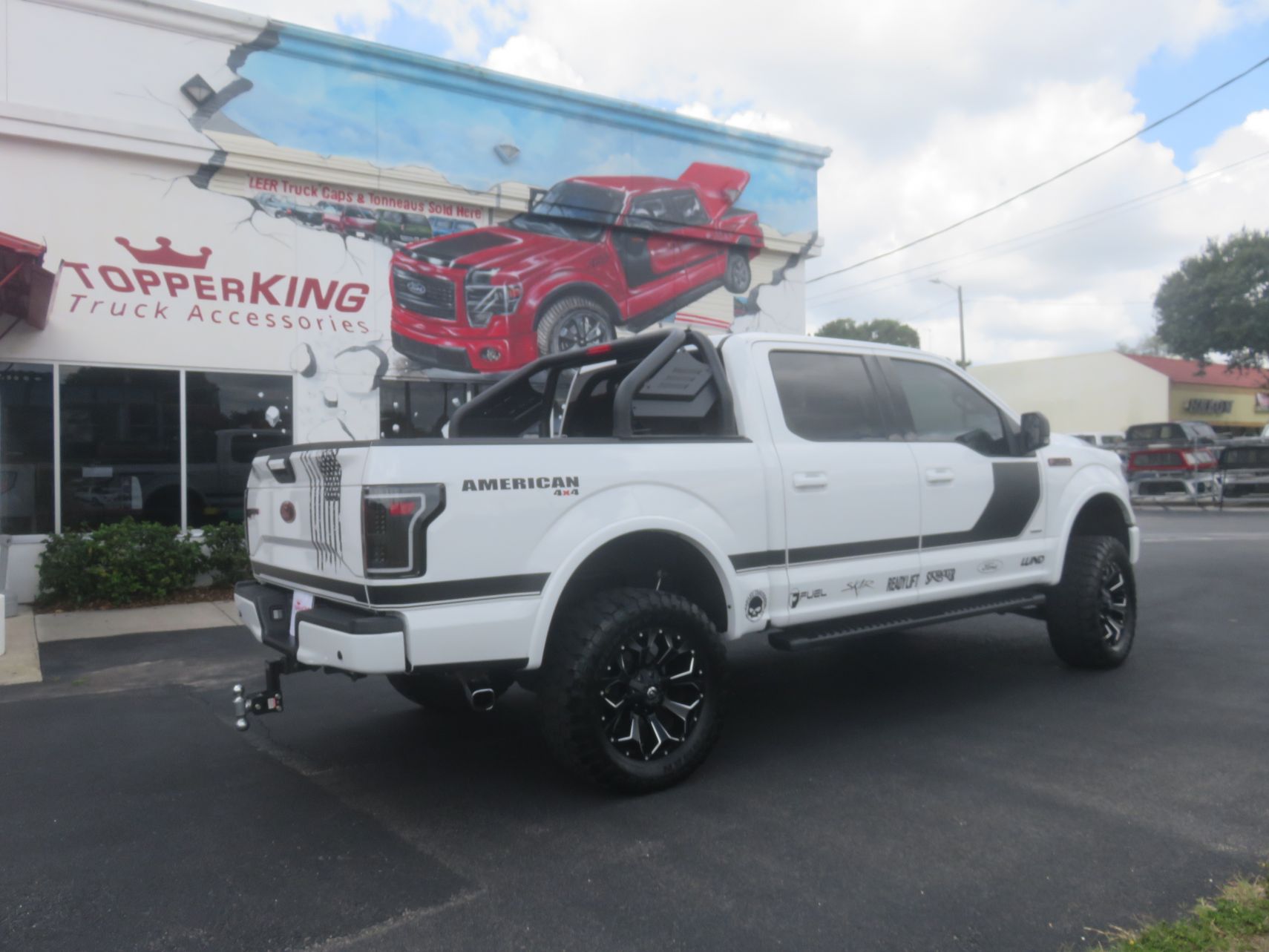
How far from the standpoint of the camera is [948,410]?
5719 millimetres

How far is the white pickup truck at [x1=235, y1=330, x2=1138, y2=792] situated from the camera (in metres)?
3.68

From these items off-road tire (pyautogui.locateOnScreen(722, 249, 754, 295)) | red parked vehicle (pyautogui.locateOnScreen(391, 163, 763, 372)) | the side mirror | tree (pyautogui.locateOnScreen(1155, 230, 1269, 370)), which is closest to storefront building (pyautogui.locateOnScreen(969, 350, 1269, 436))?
tree (pyautogui.locateOnScreen(1155, 230, 1269, 370))

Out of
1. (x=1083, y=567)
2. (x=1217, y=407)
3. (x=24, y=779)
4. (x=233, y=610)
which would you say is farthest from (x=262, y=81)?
(x=1217, y=407)

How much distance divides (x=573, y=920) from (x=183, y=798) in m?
2.10

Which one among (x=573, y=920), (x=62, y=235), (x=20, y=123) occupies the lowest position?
(x=573, y=920)

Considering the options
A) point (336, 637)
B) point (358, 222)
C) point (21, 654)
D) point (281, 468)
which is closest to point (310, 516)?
point (281, 468)

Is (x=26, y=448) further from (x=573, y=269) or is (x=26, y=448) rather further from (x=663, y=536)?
(x=663, y=536)

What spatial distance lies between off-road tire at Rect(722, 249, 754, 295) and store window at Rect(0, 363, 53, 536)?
9479 millimetres

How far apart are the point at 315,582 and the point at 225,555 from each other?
6.79 meters

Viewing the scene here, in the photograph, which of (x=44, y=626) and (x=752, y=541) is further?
(x=44, y=626)

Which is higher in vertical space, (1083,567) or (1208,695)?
(1083,567)

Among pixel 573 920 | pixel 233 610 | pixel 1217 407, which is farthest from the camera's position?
pixel 1217 407

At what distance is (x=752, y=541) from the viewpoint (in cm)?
456

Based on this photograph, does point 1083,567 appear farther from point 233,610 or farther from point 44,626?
point 44,626
